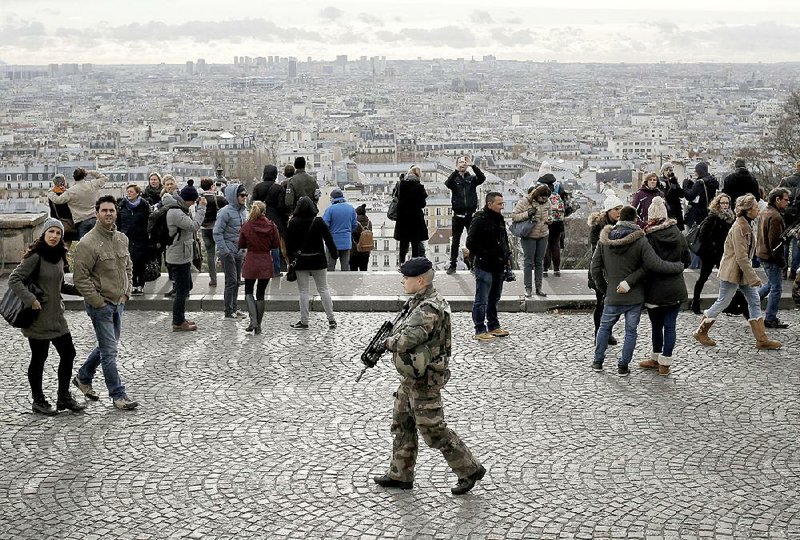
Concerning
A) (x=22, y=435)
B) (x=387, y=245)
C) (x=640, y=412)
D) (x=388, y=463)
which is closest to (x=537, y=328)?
(x=640, y=412)

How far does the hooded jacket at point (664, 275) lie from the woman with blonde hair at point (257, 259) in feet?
12.7

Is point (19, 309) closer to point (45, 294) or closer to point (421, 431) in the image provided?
point (45, 294)

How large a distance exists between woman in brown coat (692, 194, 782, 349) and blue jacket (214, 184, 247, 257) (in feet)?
16.7

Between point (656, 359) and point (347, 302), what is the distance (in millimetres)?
4088

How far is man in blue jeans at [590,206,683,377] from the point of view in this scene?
1047 cm

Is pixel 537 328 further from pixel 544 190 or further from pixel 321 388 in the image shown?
pixel 321 388

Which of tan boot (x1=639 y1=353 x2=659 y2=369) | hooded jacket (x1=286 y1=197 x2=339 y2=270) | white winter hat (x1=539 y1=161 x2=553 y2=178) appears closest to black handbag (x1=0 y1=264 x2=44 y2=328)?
hooded jacket (x1=286 y1=197 x2=339 y2=270)

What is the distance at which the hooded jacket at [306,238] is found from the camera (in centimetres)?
1261

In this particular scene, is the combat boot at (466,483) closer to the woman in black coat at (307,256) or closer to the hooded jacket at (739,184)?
the woman in black coat at (307,256)

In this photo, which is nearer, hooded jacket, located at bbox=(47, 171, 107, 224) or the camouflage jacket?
the camouflage jacket

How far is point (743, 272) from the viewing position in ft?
37.6

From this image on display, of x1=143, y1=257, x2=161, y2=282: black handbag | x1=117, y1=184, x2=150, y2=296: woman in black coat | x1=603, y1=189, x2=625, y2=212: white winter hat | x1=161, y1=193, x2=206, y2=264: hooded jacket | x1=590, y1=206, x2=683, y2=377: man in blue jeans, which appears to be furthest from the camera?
x1=143, y1=257, x2=161, y2=282: black handbag

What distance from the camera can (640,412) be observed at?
31.1ft

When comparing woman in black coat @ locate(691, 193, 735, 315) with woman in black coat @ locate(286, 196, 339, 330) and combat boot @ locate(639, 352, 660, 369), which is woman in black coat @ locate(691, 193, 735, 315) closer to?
combat boot @ locate(639, 352, 660, 369)
